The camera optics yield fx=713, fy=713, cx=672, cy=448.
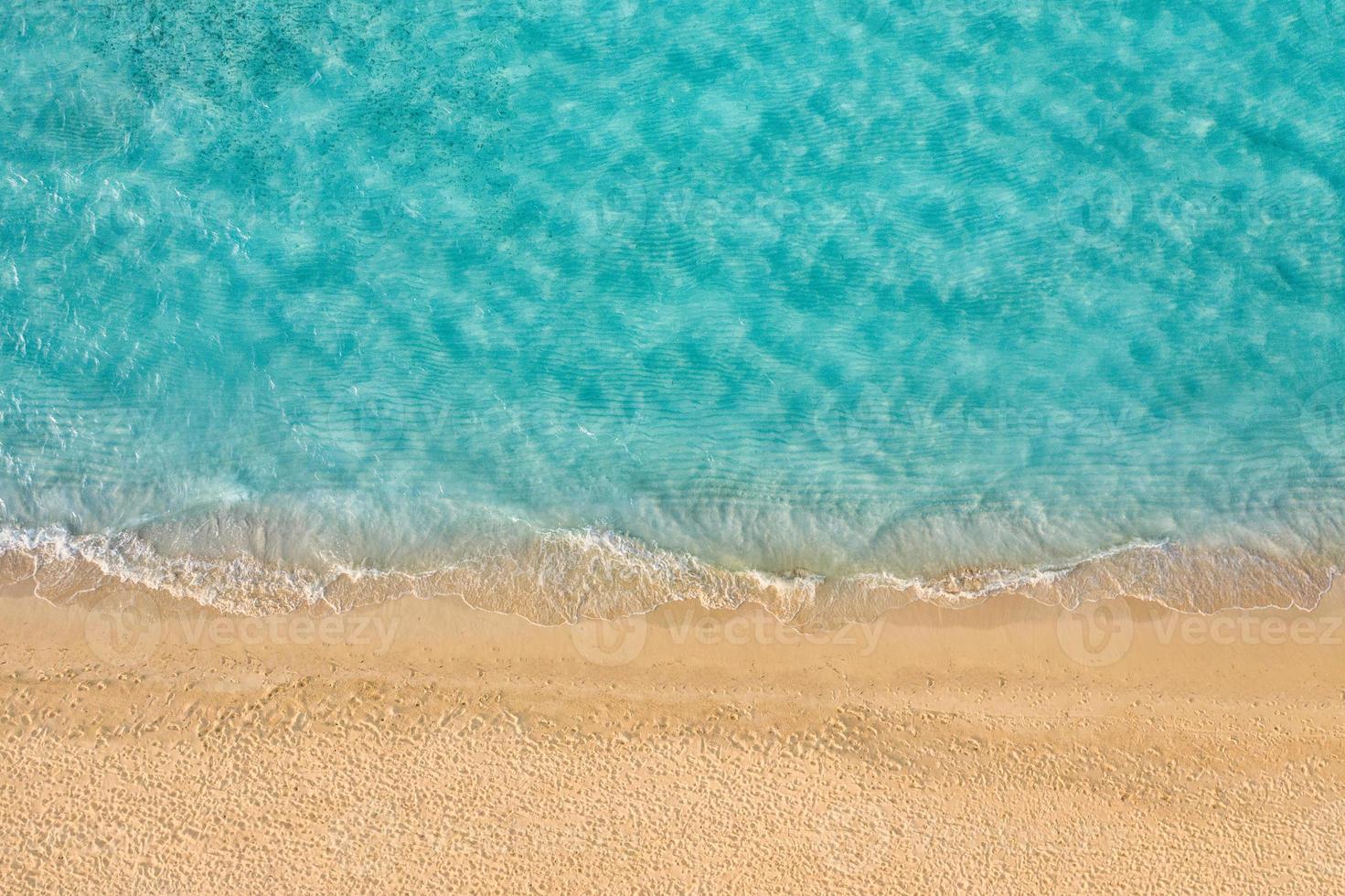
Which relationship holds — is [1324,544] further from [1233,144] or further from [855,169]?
[855,169]

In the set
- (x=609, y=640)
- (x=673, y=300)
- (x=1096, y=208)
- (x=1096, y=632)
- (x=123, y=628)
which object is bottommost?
(x=123, y=628)

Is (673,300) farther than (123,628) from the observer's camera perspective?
Yes

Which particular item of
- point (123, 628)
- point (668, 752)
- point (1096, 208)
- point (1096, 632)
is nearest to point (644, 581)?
point (668, 752)

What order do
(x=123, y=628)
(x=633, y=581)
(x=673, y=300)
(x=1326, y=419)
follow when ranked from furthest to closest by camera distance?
(x=673, y=300) → (x=1326, y=419) → (x=633, y=581) → (x=123, y=628)

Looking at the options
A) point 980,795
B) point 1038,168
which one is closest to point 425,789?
point 980,795

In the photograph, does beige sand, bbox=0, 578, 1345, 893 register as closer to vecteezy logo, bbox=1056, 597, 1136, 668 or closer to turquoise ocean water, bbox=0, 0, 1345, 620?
vecteezy logo, bbox=1056, 597, 1136, 668

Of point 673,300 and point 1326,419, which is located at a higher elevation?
point 673,300

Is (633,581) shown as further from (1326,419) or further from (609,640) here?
(1326,419)
